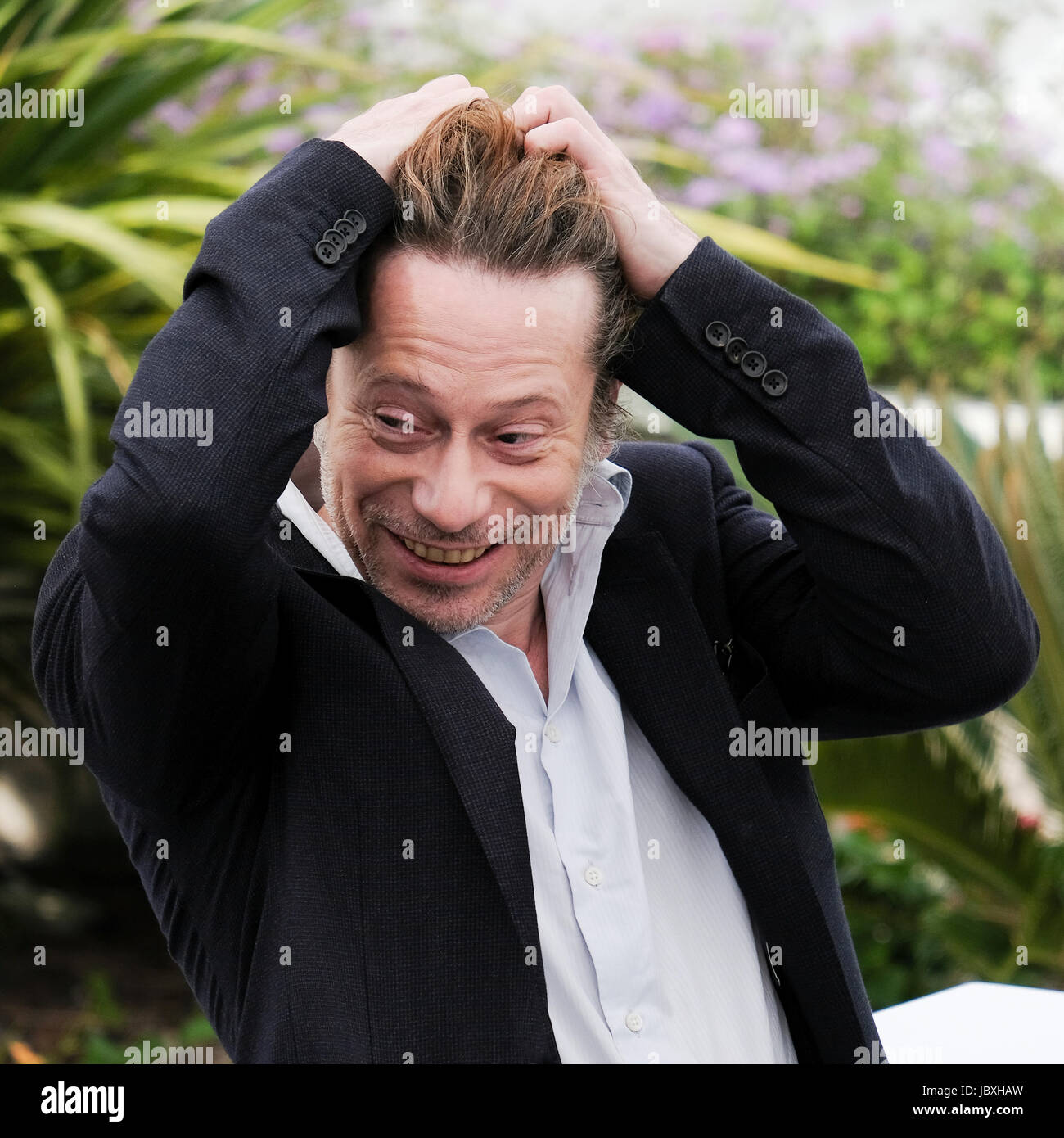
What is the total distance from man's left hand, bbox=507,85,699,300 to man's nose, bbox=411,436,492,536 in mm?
338

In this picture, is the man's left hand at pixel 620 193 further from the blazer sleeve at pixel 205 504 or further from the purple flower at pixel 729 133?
the purple flower at pixel 729 133

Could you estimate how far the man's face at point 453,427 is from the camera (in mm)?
1544

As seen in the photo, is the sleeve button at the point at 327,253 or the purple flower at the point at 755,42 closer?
the sleeve button at the point at 327,253

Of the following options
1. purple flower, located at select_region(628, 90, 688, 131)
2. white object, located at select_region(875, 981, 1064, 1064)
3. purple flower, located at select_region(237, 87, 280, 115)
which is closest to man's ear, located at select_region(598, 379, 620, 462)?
white object, located at select_region(875, 981, 1064, 1064)

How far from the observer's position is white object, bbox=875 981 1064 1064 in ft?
6.49

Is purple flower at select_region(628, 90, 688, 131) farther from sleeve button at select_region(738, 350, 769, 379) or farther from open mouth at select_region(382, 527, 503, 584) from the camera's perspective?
open mouth at select_region(382, 527, 503, 584)

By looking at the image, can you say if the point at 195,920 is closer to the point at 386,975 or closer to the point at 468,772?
the point at 386,975

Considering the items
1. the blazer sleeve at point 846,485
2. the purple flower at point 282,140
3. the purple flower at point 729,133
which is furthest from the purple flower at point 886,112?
the blazer sleeve at point 846,485

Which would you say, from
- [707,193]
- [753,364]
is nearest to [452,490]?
[753,364]

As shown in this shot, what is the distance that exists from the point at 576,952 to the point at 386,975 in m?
0.23

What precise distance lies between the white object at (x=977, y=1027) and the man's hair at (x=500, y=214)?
1.11m

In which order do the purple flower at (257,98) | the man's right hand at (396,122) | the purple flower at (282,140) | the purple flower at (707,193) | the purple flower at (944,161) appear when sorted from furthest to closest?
1. the purple flower at (944,161)
2. the purple flower at (707,193)
3. the purple flower at (257,98)
4. the purple flower at (282,140)
5. the man's right hand at (396,122)

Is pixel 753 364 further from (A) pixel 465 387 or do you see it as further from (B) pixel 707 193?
(B) pixel 707 193
